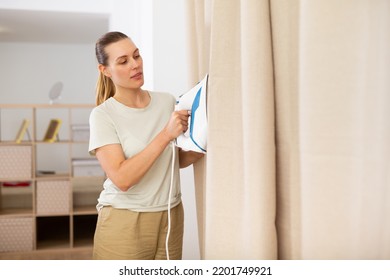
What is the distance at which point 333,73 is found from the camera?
0.44 metres

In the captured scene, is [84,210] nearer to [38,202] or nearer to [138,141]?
[38,202]

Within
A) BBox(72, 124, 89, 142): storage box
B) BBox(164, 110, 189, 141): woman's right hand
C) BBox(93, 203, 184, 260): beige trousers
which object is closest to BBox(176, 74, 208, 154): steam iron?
BBox(164, 110, 189, 141): woman's right hand

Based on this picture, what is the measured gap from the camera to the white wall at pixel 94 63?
1.37 meters

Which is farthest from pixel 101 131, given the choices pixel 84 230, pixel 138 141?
pixel 84 230

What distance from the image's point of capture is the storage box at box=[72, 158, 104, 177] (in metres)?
3.09

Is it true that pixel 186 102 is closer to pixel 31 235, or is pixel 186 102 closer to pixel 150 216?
pixel 150 216

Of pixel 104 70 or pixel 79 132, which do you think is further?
pixel 79 132

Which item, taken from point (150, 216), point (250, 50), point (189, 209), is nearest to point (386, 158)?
point (250, 50)

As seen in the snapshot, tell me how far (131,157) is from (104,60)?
24 centimetres

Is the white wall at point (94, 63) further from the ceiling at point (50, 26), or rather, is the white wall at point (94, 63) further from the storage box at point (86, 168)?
the storage box at point (86, 168)

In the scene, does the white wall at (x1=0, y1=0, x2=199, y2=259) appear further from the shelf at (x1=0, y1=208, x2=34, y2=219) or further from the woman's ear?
the shelf at (x1=0, y1=208, x2=34, y2=219)

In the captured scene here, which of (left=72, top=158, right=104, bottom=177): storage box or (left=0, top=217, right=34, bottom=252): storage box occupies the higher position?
(left=72, top=158, right=104, bottom=177): storage box

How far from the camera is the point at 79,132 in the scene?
3.21m
